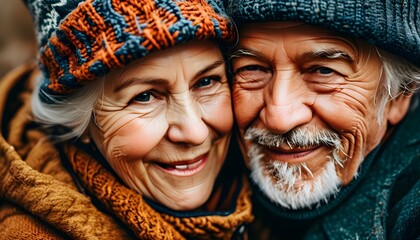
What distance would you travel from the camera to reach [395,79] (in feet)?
7.98

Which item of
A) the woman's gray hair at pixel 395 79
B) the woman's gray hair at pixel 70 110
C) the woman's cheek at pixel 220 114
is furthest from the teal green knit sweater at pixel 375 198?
the woman's gray hair at pixel 70 110

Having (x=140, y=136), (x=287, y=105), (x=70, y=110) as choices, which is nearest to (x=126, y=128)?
(x=140, y=136)

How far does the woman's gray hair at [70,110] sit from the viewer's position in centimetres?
231

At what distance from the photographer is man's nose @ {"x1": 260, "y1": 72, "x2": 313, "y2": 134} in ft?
7.57

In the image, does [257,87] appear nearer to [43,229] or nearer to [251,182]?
[251,182]

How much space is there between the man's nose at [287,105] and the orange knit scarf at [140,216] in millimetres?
543

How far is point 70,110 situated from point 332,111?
4.25 ft

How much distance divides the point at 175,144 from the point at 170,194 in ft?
0.92

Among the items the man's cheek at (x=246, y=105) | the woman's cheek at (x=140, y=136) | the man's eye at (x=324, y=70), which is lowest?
the man's cheek at (x=246, y=105)

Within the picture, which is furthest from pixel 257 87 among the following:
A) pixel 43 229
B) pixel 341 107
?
pixel 43 229

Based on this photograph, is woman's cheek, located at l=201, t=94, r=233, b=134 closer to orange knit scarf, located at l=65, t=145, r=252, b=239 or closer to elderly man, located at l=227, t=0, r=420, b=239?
elderly man, located at l=227, t=0, r=420, b=239

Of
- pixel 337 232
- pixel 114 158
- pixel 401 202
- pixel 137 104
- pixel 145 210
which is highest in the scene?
pixel 137 104

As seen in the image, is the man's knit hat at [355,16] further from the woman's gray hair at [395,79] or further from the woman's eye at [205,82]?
the woman's eye at [205,82]

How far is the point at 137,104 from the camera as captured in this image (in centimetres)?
231
